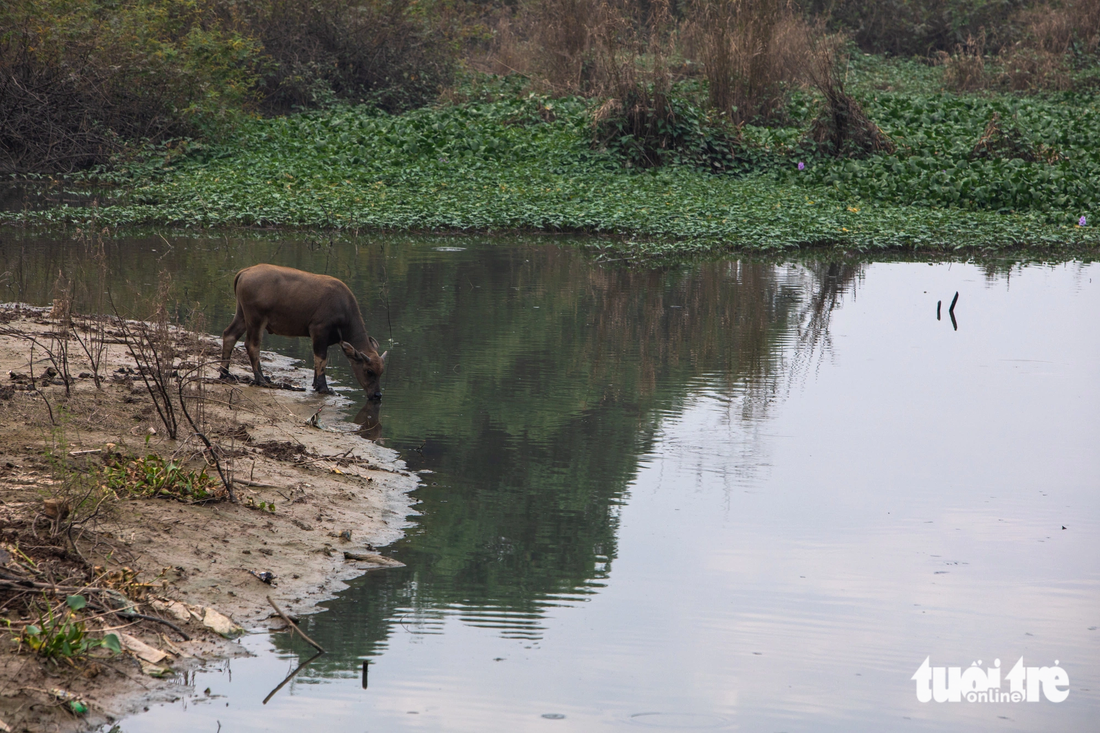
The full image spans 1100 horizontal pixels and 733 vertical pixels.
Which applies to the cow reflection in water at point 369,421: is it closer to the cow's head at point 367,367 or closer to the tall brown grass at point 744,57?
the cow's head at point 367,367

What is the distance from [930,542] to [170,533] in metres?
4.25

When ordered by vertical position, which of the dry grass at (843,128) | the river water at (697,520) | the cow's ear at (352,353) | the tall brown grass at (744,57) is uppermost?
the tall brown grass at (744,57)

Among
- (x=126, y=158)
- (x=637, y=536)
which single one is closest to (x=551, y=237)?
(x=126, y=158)

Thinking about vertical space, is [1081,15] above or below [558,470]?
above

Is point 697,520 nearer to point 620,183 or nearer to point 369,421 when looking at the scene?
point 369,421

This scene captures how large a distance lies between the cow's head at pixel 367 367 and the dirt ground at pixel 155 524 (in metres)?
0.33

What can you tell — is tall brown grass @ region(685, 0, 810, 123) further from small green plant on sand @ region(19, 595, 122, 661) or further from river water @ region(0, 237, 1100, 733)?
small green plant on sand @ region(19, 595, 122, 661)

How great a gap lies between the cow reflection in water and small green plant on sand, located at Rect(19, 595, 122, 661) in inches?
153

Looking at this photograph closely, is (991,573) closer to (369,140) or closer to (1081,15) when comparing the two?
(369,140)

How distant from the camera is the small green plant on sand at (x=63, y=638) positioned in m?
4.48

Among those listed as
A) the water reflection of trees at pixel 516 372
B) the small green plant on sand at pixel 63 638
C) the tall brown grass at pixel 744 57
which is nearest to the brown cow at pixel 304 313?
the water reflection of trees at pixel 516 372

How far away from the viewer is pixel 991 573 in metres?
6.50

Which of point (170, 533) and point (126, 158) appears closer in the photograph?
point (170, 533)

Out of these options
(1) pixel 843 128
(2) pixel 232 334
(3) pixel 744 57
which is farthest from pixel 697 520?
(3) pixel 744 57
